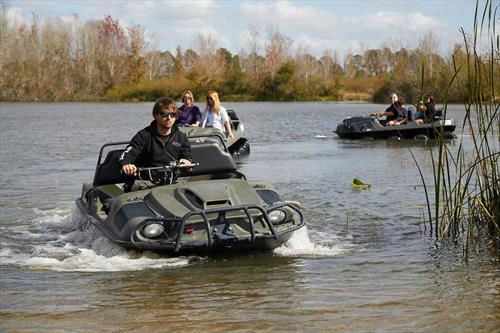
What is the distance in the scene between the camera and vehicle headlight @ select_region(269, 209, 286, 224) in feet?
26.0

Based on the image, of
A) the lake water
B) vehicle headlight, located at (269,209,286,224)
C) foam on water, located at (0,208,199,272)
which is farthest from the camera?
vehicle headlight, located at (269,209,286,224)

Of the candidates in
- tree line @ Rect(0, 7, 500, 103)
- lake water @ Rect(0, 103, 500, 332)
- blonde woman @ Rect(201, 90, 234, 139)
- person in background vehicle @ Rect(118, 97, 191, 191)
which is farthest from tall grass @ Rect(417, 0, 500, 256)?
tree line @ Rect(0, 7, 500, 103)

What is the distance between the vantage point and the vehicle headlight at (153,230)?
7570mm

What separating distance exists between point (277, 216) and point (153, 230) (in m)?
1.21

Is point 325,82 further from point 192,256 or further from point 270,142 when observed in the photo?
point 192,256

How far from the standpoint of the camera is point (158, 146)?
8.48 meters

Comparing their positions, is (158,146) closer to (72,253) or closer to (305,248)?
(72,253)

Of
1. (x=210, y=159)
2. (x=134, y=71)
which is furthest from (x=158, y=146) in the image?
(x=134, y=71)

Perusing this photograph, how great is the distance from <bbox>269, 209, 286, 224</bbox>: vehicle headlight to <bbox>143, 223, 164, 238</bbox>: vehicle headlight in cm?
106

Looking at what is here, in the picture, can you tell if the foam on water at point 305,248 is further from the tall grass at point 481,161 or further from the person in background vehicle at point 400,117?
the person in background vehicle at point 400,117

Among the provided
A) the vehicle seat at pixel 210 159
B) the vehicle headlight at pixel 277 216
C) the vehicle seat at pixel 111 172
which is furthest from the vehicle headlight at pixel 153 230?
the vehicle seat at pixel 111 172

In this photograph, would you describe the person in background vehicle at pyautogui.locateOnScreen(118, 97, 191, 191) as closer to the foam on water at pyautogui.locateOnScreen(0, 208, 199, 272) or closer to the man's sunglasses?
the man's sunglasses

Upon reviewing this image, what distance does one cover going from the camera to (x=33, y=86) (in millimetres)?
84125

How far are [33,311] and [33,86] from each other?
266 feet
